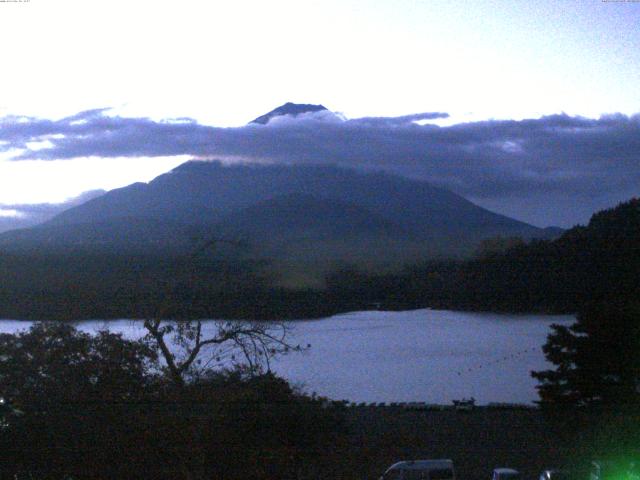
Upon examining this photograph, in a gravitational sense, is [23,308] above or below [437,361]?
above

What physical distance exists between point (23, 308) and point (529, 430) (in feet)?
29.0

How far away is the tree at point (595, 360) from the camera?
1495 cm

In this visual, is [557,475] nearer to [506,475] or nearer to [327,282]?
[506,475]

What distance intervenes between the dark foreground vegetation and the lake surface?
31.9 inches

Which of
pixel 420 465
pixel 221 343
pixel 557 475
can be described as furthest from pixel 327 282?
pixel 557 475

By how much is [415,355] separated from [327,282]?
114 inches

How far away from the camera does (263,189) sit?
43.4m

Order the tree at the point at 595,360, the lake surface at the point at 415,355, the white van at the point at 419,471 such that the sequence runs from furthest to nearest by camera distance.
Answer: the tree at the point at 595,360
the lake surface at the point at 415,355
the white van at the point at 419,471

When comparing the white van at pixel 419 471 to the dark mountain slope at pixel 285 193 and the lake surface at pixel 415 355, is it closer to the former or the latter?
the lake surface at pixel 415 355

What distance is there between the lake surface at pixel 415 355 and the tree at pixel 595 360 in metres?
0.81

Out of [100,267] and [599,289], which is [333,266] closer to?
[100,267]

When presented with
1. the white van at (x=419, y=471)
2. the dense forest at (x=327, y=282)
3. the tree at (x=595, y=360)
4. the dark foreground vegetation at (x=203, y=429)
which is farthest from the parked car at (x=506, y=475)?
the tree at (x=595, y=360)

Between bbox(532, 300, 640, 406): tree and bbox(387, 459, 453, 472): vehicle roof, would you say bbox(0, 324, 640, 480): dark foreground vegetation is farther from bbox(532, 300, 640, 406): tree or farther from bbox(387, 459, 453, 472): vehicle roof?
bbox(532, 300, 640, 406): tree

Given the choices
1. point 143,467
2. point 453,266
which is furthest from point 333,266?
point 143,467
